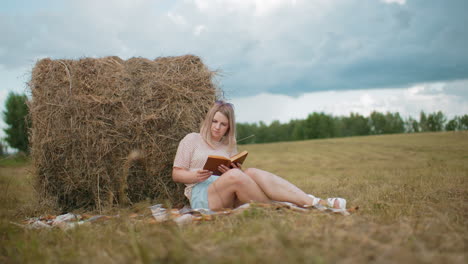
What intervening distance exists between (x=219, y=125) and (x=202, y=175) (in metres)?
0.73

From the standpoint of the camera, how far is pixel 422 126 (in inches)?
1314

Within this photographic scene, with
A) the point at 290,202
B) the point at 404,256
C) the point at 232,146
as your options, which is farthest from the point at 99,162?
the point at 404,256

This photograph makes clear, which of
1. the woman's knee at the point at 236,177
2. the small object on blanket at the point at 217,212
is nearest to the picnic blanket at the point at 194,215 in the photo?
the small object on blanket at the point at 217,212

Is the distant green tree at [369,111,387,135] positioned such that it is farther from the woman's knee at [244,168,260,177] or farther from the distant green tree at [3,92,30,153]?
the woman's knee at [244,168,260,177]

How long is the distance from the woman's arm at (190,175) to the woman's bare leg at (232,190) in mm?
145

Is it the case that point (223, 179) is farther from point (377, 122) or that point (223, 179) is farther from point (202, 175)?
point (377, 122)

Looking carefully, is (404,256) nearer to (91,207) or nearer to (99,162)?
(99,162)

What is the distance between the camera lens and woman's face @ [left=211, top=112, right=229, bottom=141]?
15.8 feet

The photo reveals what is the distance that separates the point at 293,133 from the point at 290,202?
54.6 meters

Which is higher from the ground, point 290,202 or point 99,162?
point 99,162

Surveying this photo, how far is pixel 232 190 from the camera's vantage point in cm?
438

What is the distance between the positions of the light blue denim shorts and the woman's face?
625 millimetres

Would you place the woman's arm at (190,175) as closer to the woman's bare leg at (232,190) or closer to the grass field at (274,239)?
the woman's bare leg at (232,190)

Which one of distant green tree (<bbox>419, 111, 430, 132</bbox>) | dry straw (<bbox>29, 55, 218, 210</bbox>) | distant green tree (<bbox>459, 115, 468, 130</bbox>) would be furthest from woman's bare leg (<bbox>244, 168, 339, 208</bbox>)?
distant green tree (<bbox>419, 111, 430, 132</bbox>)
